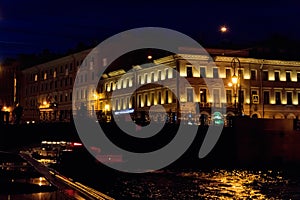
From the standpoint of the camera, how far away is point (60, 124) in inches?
1829

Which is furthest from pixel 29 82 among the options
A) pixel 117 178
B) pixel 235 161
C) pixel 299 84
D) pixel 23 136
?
pixel 117 178

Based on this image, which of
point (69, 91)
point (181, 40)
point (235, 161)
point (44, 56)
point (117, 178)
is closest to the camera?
point (117, 178)

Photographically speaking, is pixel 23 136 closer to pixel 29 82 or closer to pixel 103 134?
pixel 103 134

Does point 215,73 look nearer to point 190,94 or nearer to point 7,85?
point 190,94

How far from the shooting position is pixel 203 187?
82.1 feet

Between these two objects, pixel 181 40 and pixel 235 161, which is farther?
pixel 181 40

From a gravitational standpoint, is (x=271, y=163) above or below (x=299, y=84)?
below

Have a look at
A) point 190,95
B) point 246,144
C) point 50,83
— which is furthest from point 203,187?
point 50,83

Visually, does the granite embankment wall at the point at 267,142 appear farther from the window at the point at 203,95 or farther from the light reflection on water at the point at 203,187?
the window at the point at 203,95

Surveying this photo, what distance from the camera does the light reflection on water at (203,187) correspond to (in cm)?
2175

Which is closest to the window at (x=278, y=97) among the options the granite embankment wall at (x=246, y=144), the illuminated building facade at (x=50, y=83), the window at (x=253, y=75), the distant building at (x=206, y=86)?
the distant building at (x=206, y=86)

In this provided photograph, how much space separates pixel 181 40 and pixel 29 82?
158 ft

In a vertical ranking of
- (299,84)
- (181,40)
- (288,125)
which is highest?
(181,40)

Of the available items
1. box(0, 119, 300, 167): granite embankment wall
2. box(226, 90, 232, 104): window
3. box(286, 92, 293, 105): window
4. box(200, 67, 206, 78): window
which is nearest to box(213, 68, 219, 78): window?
box(200, 67, 206, 78): window
